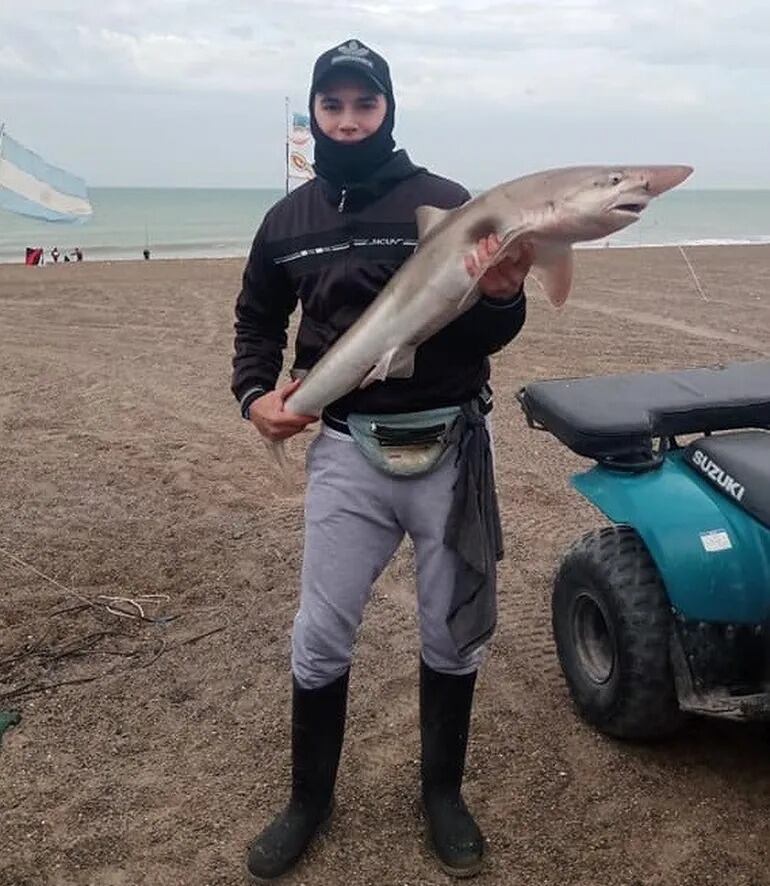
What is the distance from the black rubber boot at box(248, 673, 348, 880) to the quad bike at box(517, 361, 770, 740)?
3.11 ft

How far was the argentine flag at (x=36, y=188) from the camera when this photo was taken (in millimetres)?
16328

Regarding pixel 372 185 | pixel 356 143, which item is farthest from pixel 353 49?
pixel 372 185

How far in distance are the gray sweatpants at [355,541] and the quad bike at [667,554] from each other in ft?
2.32

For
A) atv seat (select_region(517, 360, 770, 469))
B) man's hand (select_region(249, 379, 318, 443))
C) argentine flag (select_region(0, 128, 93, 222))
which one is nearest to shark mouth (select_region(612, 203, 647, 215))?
man's hand (select_region(249, 379, 318, 443))

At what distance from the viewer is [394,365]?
8.80 feet

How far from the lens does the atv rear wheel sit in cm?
328

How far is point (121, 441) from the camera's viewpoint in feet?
23.9

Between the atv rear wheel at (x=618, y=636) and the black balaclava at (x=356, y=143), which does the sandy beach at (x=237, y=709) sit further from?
the black balaclava at (x=356, y=143)

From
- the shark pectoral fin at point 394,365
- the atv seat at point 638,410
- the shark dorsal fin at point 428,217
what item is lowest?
the atv seat at point 638,410

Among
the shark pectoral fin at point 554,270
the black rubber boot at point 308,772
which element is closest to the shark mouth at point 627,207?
the shark pectoral fin at point 554,270

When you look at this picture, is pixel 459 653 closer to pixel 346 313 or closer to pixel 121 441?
pixel 346 313

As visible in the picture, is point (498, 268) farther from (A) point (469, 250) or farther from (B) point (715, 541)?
(B) point (715, 541)

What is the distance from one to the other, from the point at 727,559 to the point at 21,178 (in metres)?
16.2

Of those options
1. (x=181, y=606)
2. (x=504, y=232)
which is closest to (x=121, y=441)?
(x=181, y=606)
